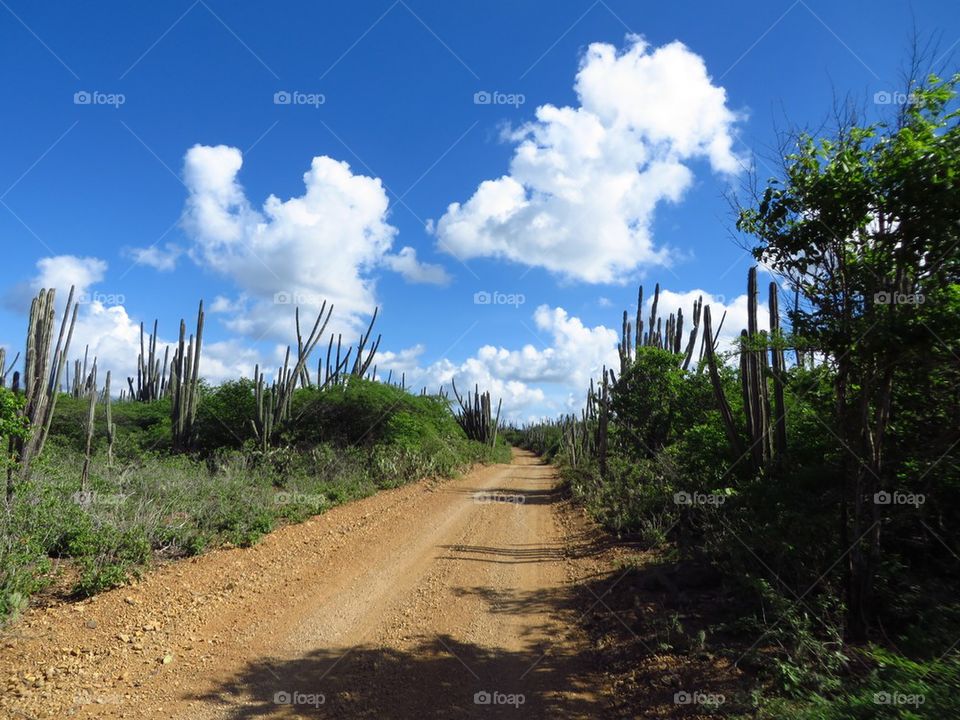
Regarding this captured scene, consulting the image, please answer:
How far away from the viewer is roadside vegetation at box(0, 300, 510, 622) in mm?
6617

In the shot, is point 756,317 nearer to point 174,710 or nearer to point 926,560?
point 926,560

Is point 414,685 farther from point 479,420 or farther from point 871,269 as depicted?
point 479,420

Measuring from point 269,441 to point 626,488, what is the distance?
33.1ft

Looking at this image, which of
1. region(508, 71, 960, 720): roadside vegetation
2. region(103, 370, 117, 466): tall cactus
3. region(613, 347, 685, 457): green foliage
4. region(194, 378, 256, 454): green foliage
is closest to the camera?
region(508, 71, 960, 720): roadside vegetation

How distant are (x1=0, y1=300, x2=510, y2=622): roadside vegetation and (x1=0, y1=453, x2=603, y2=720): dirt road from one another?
0.60m

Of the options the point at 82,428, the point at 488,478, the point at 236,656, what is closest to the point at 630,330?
the point at 488,478

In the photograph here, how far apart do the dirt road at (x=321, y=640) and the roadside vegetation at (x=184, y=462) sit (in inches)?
23.5

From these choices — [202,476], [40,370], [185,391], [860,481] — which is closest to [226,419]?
[185,391]

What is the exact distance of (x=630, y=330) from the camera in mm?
18719

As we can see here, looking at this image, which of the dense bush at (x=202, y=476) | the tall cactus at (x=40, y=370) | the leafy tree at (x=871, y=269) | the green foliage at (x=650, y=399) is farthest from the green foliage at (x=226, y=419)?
the leafy tree at (x=871, y=269)

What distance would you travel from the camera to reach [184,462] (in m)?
12.1

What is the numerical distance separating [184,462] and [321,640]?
27.9 ft

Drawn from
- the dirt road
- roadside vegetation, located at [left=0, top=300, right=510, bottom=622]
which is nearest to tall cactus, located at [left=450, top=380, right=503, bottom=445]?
roadside vegetation, located at [left=0, top=300, right=510, bottom=622]

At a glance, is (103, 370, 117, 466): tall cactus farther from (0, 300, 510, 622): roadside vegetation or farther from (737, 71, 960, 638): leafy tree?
(737, 71, 960, 638): leafy tree
